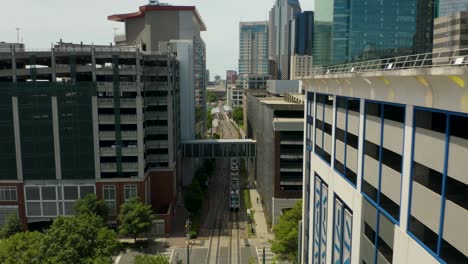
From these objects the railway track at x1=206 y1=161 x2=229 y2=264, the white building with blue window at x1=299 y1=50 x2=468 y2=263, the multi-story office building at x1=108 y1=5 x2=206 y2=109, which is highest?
the multi-story office building at x1=108 y1=5 x2=206 y2=109

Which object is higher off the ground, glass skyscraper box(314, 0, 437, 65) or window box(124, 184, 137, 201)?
glass skyscraper box(314, 0, 437, 65)

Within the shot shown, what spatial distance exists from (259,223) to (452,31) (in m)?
91.7

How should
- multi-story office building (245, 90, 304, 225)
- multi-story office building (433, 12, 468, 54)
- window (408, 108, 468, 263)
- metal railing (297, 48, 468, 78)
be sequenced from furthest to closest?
multi-story office building (433, 12, 468, 54)
multi-story office building (245, 90, 304, 225)
metal railing (297, 48, 468, 78)
window (408, 108, 468, 263)

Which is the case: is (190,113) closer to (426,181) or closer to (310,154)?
(310,154)

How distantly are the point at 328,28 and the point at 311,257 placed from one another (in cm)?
12689

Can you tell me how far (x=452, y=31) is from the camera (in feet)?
395

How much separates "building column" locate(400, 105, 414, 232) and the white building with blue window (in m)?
0.05

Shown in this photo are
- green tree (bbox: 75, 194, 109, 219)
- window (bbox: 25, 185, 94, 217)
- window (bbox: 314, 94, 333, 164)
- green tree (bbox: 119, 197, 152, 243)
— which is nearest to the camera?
window (bbox: 314, 94, 333, 164)

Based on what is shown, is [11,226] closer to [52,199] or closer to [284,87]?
[52,199]

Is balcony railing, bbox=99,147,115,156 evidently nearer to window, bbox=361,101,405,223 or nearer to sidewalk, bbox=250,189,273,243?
sidewalk, bbox=250,189,273,243

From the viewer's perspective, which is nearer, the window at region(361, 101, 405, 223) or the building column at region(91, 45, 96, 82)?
the window at region(361, 101, 405, 223)

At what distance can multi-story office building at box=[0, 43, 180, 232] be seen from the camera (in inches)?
2574

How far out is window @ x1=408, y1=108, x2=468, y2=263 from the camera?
15031mm

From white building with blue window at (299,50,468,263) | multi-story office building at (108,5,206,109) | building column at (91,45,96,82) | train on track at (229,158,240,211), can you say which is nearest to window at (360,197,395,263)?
white building with blue window at (299,50,468,263)
